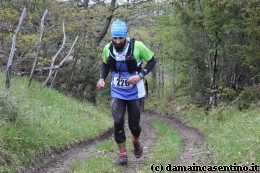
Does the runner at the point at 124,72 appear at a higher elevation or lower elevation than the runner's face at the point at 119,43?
lower

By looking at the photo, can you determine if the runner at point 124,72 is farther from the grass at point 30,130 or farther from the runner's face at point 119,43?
the grass at point 30,130

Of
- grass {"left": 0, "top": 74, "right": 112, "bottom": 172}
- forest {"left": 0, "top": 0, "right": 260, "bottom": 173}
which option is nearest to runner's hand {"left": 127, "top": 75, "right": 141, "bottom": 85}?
forest {"left": 0, "top": 0, "right": 260, "bottom": 173}


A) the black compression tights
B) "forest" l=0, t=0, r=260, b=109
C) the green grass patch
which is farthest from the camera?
"forest" l=0, t=0, r=260, b=109

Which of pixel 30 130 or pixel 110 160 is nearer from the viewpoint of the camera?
pixel 110 160

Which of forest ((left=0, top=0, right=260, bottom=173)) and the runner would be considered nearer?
the runner

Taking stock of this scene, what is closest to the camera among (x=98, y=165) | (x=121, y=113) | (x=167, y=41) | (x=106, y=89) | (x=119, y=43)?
(x=119, y=43)

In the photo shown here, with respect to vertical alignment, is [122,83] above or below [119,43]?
below

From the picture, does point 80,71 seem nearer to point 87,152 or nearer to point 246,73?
point 246,73

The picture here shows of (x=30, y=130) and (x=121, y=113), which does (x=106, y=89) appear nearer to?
(x=30, y=130)

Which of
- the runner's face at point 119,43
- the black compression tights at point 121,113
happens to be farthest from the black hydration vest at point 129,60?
the black compression tights at point 121,113

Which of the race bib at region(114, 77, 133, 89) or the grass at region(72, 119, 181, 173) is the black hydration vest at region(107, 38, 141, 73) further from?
the grass at region(72, 119, 181, 173)

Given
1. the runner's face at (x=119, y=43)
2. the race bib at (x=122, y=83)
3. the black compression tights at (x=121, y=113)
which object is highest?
the runner's face at (x=119, y=43)

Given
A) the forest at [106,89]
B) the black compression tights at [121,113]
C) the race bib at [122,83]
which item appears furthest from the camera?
the forest at [106,89]

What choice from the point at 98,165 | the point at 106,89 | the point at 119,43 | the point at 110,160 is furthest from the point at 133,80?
the point at 106,89
